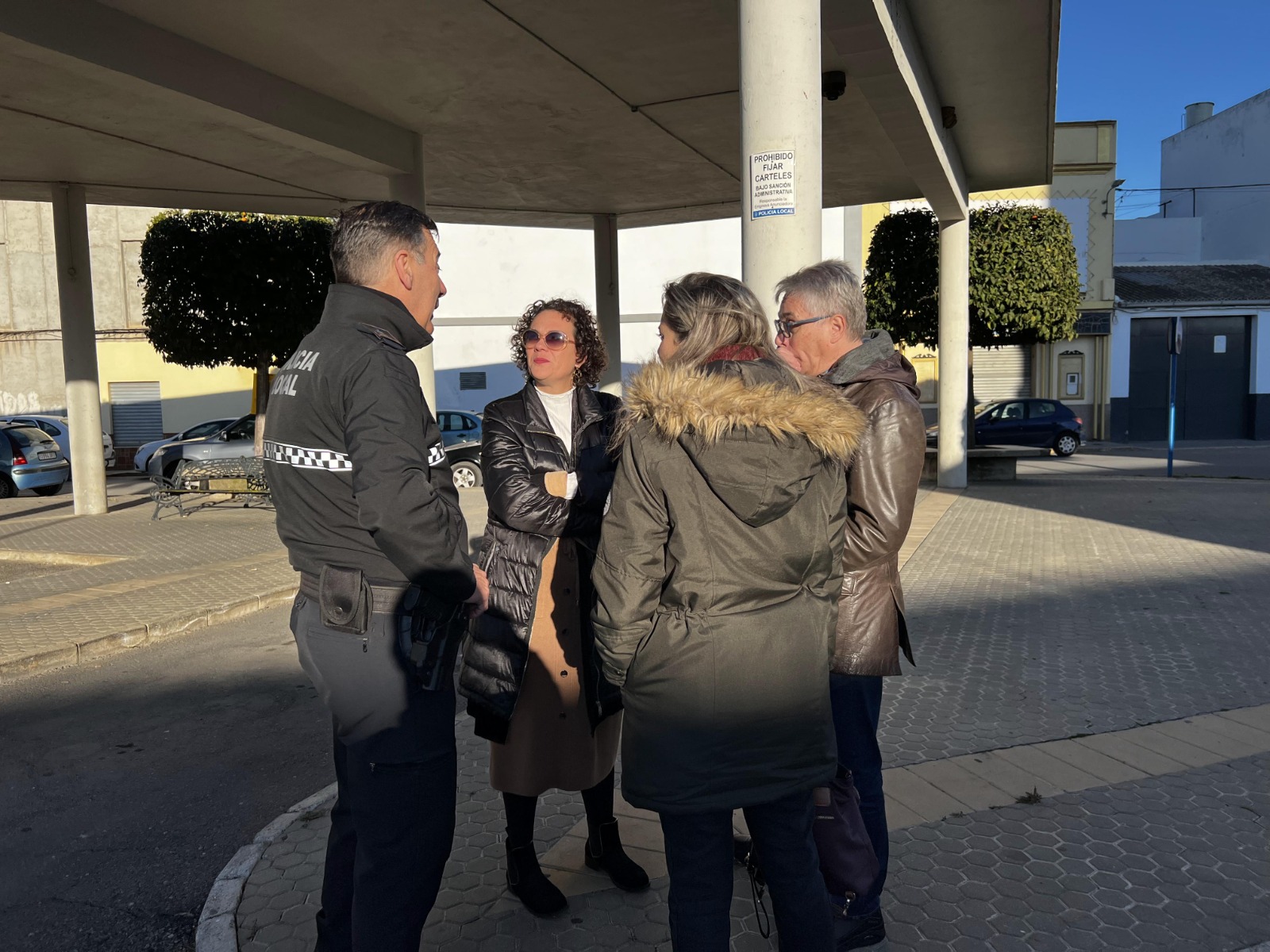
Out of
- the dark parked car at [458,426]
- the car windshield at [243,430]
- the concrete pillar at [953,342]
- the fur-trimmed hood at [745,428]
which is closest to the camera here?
the fur-trimmed hood at [745,428]

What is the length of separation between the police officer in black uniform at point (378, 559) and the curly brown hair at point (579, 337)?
3.11ft

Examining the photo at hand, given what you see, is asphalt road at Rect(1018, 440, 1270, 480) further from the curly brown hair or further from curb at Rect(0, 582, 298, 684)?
the curly brown hair

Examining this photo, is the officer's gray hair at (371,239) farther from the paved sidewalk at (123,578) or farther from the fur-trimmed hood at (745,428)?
the paved sidewalk at (123,578)

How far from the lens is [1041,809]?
11.3 feet

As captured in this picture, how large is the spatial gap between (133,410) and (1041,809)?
3115 centimetres

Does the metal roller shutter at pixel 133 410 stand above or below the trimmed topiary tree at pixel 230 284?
below

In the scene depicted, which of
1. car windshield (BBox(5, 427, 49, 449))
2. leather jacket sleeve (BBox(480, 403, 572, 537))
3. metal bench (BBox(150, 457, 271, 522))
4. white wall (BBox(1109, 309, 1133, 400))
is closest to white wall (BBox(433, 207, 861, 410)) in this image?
white wall (BBox(1109, 309, 1133, 400))

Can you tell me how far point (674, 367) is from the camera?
2100 millimetres

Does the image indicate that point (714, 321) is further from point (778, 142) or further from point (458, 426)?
point (458, 426)

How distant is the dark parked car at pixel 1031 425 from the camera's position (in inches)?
937

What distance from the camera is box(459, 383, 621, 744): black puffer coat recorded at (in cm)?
288


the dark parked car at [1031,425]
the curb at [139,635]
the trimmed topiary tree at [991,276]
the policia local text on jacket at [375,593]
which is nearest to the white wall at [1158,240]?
the dark parked car at [1031,425]

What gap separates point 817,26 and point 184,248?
1204 cm

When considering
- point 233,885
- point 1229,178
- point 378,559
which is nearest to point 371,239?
point 378,559
